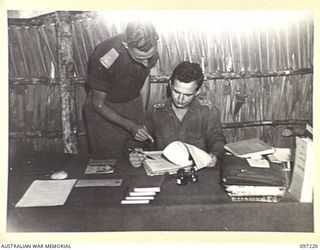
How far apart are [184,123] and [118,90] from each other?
18 centimetres

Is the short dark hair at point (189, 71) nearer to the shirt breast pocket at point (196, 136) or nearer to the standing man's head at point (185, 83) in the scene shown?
the standing man's head at point (185, 83)

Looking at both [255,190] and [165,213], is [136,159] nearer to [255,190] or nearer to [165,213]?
[165,213]

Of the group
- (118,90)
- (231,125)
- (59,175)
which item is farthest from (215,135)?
(59,175)

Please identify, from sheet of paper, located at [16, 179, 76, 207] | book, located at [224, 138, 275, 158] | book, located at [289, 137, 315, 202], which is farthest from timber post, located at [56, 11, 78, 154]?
book, located at [289, 137, 315, 202]

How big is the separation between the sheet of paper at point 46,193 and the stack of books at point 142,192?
0.44 ft

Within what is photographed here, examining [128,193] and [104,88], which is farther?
[104,88]

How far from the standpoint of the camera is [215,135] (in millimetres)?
1241

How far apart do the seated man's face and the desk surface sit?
0.68 feet

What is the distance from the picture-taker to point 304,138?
1.14m
